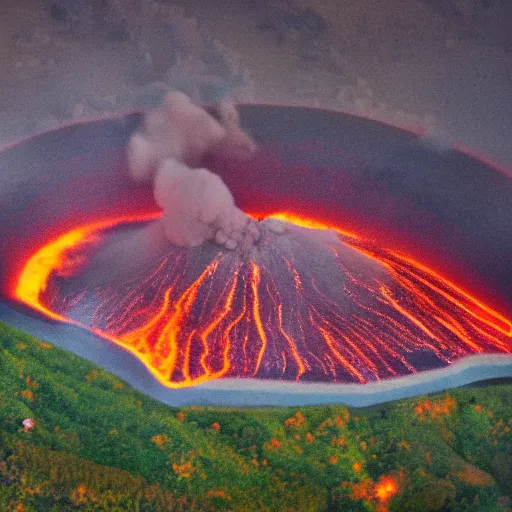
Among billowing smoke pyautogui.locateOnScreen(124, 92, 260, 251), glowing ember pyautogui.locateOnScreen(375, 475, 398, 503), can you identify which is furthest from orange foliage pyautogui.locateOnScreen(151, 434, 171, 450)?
billowing smoke pyautogui.locateOnScreen(124, 92, 260, 251)

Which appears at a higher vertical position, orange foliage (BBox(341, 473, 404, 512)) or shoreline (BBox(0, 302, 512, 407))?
shoreline (BBox(0, 302, 512, 407))

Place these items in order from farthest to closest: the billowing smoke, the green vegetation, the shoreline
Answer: the billowing smoke → the shoreline → the green vegetation

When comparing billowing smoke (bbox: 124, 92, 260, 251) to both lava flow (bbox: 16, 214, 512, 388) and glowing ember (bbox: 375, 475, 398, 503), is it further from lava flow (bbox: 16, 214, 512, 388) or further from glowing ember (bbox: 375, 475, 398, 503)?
glowing ember (bbox: 375, 475, 398, 503)

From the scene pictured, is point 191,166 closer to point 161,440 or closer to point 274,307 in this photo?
A: point 274,307

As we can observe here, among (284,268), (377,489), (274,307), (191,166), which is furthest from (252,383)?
(191,166)

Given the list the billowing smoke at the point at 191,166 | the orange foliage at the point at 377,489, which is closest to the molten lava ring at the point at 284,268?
the billowing smoke at the point at 191,166
